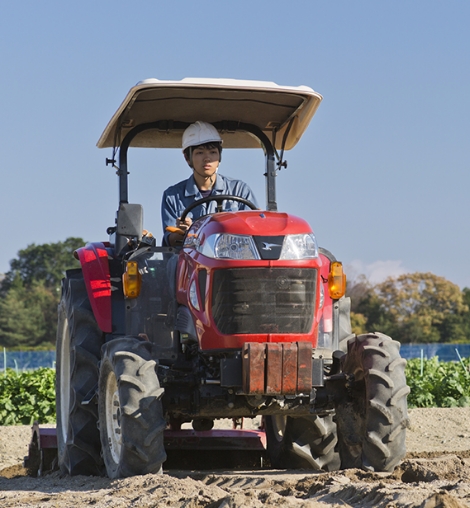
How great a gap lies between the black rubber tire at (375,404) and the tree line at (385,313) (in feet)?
169

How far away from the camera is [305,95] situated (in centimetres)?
664

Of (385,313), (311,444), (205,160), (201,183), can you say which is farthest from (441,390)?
(385,313)

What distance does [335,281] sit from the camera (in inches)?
240

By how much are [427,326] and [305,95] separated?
5678 cm

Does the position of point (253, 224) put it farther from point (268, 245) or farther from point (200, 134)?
point (200, 134)

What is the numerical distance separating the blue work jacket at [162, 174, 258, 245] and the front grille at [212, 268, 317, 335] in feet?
3.73

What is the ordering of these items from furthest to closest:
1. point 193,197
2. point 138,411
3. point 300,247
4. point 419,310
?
point 419,310, point 193,197, point 300,247, point 138,411

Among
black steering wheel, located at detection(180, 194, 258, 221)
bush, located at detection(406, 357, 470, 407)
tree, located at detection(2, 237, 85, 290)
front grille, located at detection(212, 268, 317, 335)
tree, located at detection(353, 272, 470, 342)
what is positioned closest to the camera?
front grille, located at detection(212, 268, 317, 335)

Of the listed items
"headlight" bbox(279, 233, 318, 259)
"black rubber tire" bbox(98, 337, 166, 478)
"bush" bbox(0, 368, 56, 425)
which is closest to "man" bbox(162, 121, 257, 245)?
"headlight" bbox(279, 233, 318, 259)

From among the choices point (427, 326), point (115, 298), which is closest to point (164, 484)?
point (115, 298)

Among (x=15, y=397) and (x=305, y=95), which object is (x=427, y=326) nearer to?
(x=15, y=397)

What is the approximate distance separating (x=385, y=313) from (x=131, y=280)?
59442 millimetres

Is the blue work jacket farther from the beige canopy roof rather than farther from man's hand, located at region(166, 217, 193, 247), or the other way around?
the beige canopy roof

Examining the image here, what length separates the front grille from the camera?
550cm
